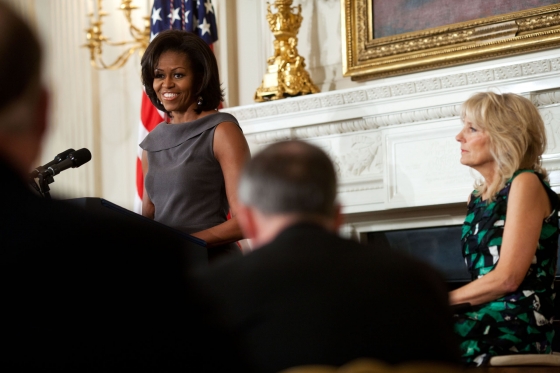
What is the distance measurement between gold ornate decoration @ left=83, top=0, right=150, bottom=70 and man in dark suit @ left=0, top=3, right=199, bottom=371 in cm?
442

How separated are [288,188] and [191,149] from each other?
140 centimetres

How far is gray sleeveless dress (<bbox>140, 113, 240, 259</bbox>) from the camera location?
2.49 meters

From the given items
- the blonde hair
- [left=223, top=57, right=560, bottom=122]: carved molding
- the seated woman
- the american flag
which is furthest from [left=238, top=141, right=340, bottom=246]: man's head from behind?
the american flag

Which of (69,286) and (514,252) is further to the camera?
(514,252)

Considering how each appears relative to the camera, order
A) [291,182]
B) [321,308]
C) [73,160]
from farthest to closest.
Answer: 1. [73,160]
2. [291,182]
3. [321,308]

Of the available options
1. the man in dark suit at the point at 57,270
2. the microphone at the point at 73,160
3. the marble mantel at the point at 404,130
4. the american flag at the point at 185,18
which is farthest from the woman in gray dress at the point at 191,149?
the american flag at the point at 185,18

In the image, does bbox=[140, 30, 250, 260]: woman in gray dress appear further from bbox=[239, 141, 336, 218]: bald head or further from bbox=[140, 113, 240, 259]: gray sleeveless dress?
bbox=[239, 141, 336, 218]: bald head

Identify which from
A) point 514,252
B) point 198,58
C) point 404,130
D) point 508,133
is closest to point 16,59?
point 198,58

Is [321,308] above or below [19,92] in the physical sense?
below

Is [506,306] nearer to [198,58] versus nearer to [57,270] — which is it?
[198,58]

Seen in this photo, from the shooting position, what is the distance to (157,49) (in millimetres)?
2691

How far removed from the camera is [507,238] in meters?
2.55

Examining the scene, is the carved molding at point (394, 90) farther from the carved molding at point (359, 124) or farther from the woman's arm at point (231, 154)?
the woman's arm at point (231, 154)

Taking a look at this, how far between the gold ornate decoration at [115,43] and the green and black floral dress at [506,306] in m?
3.19
